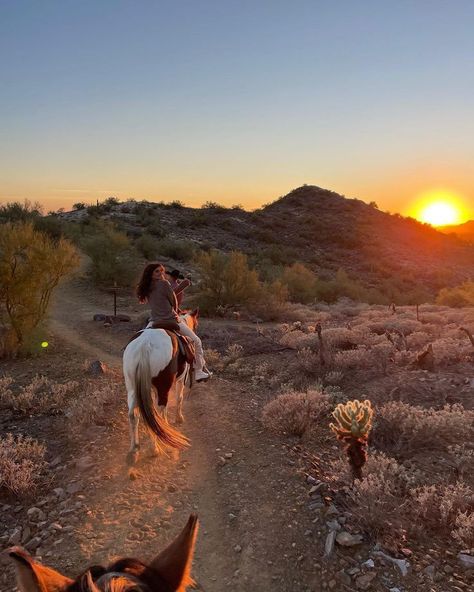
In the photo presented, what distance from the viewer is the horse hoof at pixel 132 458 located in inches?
247

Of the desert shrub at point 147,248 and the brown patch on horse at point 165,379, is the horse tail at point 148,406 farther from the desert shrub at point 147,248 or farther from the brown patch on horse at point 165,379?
the desert shrub at point 147,248

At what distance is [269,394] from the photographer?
967 centimetres

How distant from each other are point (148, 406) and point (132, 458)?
0.92 metres

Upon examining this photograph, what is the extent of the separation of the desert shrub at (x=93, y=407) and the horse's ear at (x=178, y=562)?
6176 mm

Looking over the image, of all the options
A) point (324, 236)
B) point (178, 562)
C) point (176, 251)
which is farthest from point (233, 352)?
point (324, 236)

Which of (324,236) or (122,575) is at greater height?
(324,236)

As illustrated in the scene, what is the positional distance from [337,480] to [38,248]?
36.2 feet

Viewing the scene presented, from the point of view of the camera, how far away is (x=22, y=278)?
42.3 feet

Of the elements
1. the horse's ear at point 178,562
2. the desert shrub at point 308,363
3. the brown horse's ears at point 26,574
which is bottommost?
the desert shrub at point 308,363

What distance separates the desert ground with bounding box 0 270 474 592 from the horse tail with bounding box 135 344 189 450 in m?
0.50

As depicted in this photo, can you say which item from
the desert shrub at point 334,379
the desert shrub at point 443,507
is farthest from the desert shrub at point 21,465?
the desert shrub at point 334,379

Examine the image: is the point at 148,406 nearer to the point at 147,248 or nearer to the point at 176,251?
the point at 147,248

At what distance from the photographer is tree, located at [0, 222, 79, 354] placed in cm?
1261

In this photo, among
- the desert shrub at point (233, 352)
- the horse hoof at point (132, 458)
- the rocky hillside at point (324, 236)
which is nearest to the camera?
the horse hoof at point (132, 458)
